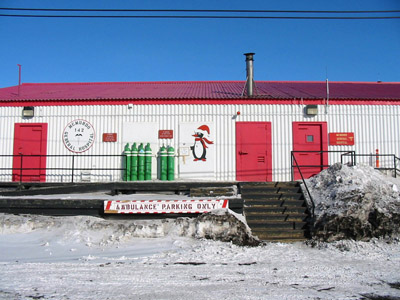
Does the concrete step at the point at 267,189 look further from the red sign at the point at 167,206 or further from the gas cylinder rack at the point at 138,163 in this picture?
the gas cylinder rack at the point at 138,163

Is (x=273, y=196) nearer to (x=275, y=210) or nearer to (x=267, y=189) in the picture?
(x=267, y=189)

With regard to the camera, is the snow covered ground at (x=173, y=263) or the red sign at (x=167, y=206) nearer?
the snow covered ground at (x=173, y=263)

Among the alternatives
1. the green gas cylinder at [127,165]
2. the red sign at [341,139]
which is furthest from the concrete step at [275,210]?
the green gas cylinder at [127,165]

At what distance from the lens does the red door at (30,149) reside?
1373 cm

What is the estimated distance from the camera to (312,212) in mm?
8797

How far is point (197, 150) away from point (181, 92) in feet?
11.9

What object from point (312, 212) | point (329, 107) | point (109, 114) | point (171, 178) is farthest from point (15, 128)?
point (329, 107)

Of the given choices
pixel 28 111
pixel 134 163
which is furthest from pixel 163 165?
pixel 28 111

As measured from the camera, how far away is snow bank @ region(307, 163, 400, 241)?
8086 millimetres

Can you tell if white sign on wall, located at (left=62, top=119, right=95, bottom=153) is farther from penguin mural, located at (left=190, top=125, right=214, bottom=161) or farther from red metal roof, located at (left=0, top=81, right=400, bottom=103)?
penguin mural, located at (left=190, top=125, right=214, bottom=161)

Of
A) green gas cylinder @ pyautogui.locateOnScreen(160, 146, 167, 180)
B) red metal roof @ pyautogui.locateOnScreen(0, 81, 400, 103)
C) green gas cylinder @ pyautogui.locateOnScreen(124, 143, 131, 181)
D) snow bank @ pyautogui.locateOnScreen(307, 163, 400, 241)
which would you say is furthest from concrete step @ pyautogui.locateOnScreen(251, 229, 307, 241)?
red metal roof @ pyautogui.locateOnScreen(0, 81, 400, 103)

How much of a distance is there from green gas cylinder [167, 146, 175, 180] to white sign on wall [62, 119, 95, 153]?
130 inches

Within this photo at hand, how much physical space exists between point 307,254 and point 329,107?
8.20 m

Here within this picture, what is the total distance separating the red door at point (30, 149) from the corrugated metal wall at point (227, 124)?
0.92 feet
